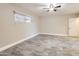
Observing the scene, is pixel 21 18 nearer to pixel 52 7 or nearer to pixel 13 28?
pixel 13 28

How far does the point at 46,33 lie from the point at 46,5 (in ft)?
1.68

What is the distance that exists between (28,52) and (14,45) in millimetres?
286

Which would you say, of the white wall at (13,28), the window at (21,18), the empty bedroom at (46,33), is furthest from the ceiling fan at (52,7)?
the window at (21,18)

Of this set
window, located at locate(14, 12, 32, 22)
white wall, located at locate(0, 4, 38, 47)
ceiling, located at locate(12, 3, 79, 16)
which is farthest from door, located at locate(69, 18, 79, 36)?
window, located at locate(14, 12, 32, 22)

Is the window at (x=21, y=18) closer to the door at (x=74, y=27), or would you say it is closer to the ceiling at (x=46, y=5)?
the ceiling at (x=46, y=5)

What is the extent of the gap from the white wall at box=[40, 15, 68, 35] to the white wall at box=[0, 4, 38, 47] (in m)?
0.15

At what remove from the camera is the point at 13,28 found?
257cm

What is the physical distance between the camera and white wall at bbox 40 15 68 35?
206 cm

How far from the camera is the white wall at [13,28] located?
210 cm

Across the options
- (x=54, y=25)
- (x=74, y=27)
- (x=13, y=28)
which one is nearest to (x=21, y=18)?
(x=13, y=28)

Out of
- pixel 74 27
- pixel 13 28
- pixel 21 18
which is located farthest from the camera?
pixel 13 28

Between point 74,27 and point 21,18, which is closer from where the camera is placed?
point 74,27

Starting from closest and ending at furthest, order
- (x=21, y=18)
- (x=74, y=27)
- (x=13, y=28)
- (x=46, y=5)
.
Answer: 1. (x=46, y=5)
2. (x=74, y=27)
3. (x=21, y=18)
4. (x=13, y=28)

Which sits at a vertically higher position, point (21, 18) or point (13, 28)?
point (21, 18)
